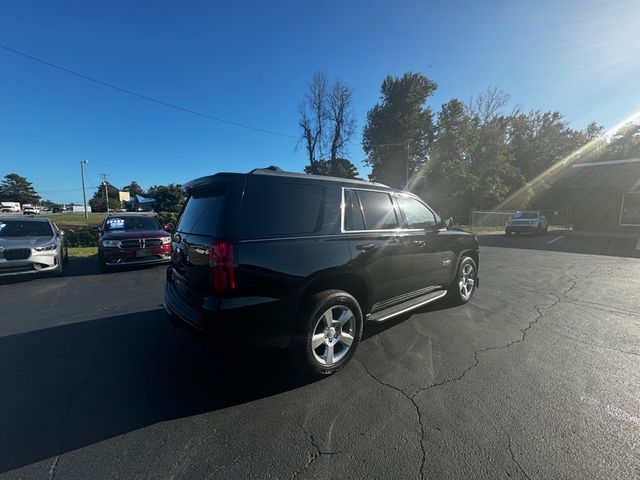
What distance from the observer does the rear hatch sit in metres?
2.46

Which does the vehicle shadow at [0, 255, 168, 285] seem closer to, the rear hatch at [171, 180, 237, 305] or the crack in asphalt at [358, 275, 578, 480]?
the rear hatch at [171, 180, 237, 305]

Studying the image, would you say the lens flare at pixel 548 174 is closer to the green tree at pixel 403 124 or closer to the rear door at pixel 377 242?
the green tree at pixel 403 124

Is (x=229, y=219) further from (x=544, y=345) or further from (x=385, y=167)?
(x=385, y=167)

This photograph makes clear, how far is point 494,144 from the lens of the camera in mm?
29188

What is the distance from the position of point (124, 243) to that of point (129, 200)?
93.9 m

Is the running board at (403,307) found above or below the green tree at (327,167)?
below

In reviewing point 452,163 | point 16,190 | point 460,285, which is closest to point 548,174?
point 452,163

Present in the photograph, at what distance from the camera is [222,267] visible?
2.36 meters

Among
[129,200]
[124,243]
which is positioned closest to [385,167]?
[124,243]

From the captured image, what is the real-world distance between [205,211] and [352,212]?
60.6 inches

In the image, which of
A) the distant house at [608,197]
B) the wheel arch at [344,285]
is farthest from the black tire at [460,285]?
the distant house at [608,197]

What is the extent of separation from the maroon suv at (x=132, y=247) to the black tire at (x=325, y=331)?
6.38 meters

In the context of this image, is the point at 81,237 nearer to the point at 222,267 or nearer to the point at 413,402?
the point at 222,267

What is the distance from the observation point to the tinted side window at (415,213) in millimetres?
3918
